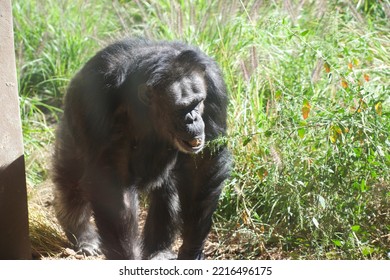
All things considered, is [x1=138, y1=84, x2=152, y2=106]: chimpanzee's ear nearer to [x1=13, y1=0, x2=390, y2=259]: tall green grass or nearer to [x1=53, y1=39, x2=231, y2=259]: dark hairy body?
[x1=53, y1=39, x2=231, y2=259]: dark hairy body

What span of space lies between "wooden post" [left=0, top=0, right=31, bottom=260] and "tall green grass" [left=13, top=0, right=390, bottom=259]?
4.14 ft

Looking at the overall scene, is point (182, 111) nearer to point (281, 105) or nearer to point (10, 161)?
point (281, 105)

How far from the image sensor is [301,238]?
4.59 meters

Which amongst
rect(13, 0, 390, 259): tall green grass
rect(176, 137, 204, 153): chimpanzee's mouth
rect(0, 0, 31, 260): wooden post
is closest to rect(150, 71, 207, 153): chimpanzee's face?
rect(176, 137, 204, 153): chimpanzee's mouth

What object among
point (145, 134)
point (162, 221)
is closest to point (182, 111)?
point (145, 134)

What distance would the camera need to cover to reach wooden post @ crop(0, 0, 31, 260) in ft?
12.7

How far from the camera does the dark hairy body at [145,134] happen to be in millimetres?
4289

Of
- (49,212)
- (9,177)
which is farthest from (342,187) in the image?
Result: (49,212)

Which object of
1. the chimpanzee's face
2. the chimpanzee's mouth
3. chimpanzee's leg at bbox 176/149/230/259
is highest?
the chimpanzee's face

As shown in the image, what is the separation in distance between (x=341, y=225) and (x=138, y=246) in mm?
1326

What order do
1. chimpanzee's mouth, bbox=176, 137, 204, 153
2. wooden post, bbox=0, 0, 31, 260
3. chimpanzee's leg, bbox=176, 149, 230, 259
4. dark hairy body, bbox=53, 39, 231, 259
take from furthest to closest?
chimpanzee's leg, bbox=176, 149, 230, 259
dark hairy body, bbox=53, 39, 231, 259
chimpanzee's mouth, bbox=176, 137, 204, 153
wooden post, bbox=0, 0, 31, 260

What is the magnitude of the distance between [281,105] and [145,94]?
0.88m

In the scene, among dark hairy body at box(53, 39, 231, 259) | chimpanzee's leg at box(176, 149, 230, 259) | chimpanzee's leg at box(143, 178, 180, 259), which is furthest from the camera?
chimpanzee's leg at box(143, 178, 180, 259)
